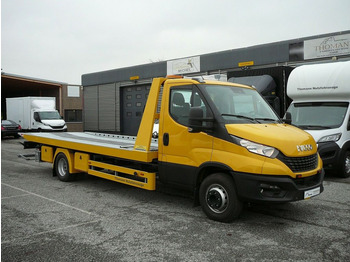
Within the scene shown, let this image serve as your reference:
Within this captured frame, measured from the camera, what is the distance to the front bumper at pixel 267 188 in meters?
4.81

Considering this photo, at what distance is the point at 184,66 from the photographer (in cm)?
2161

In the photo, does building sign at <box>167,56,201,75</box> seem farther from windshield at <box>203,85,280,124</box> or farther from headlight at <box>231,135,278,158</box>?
headlight at <box>231,135,278,158</box>

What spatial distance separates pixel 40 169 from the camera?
10750mm

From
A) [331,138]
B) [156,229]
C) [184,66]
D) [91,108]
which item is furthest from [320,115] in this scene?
[91,108]

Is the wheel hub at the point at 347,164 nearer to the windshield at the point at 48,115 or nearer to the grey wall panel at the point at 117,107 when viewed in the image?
the grey wall panel at the point at 117,107

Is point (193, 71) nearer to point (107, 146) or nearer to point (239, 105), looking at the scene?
point (107, 146)

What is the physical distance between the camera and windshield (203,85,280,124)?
216 inches

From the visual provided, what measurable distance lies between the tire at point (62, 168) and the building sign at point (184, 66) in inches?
525

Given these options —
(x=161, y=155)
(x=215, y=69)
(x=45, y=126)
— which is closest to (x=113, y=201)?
(x=161, y=155)

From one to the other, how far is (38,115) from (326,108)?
2105 centimetres

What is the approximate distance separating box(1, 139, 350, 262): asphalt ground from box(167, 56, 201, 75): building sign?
14471 millimetres

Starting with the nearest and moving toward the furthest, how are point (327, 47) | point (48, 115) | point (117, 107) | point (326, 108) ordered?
point (326, 108)
point (327, 47)
point (48, 115)
point (117, 107)

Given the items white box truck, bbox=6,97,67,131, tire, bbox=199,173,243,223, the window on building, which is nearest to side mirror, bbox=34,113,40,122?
white box truck, bbox=6,97,67,131

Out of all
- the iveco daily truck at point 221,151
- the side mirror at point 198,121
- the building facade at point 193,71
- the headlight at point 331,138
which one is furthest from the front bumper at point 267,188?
the building facade at point 193,71
